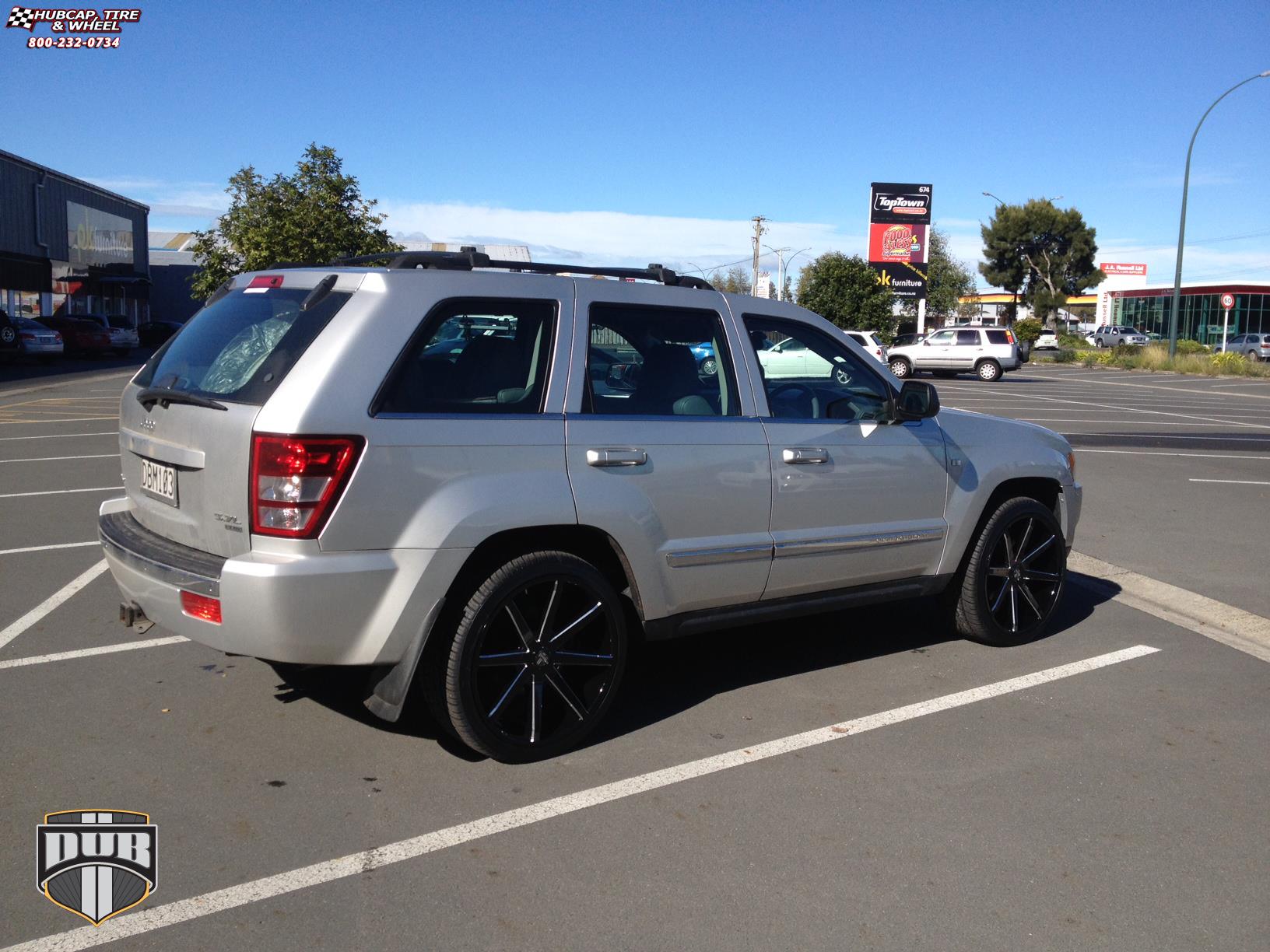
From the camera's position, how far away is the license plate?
161 inches

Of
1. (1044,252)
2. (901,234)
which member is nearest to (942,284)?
(1044,252)

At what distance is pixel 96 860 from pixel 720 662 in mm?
2995

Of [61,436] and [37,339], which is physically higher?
[37,339]

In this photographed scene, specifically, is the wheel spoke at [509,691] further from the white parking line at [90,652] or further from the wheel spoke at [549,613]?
the white parking line at [90,652]

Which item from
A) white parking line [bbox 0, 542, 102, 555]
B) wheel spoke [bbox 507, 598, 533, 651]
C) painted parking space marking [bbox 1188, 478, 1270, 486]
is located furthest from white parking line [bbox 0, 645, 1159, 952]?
painted parking space marking [bbox 1188, 478, 1270, 486]

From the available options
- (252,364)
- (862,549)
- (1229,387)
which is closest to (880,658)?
(862,549)

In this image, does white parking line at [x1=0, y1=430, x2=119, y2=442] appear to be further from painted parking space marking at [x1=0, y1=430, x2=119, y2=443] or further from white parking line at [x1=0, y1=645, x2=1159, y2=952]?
white parking line at [x1=0, y1=645, x2=1159, y2=952]

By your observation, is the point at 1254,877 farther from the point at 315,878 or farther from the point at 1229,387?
the point at 1229,387

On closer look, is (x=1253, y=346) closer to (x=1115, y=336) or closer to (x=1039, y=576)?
(x=1115, y=336)

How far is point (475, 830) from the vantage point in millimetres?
3680

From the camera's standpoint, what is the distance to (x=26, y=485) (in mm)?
10539

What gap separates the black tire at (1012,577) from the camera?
5.71m

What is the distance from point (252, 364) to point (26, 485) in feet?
26.0

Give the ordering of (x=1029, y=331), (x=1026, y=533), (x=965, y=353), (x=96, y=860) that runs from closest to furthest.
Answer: (x=96, y=860), (x=1026, y=533), (x=965, y=353), (x=1029, y=331)
